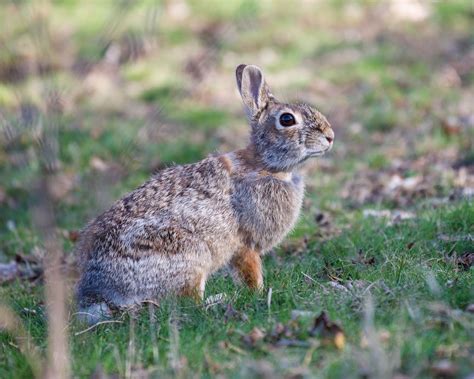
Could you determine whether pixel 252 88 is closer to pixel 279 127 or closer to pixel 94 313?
pixel 279 127

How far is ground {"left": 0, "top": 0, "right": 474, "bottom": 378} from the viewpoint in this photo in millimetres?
4492

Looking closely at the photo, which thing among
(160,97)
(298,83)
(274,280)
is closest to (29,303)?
(274,280)

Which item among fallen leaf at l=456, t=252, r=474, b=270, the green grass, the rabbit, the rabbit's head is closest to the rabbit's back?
the rabbit

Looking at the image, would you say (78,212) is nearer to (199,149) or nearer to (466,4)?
(199,149)

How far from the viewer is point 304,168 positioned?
36.9 ft

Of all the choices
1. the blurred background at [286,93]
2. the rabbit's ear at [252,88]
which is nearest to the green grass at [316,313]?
the rabbit's ear at [252,88]

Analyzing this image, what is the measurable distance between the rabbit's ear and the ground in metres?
0.75

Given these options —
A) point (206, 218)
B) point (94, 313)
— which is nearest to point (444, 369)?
point (206, 218)

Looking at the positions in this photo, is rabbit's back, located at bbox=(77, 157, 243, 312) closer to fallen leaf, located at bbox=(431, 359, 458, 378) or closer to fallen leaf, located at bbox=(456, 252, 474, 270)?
fallen leaf, located at bbox=(456, 252, 474, 270)

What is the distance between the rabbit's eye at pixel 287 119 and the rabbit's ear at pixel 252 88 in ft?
1.07

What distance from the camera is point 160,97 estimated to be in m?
14.3

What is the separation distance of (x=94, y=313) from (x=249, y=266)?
1354mm

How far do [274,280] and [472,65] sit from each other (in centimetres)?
970

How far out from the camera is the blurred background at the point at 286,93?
33.9 ft
